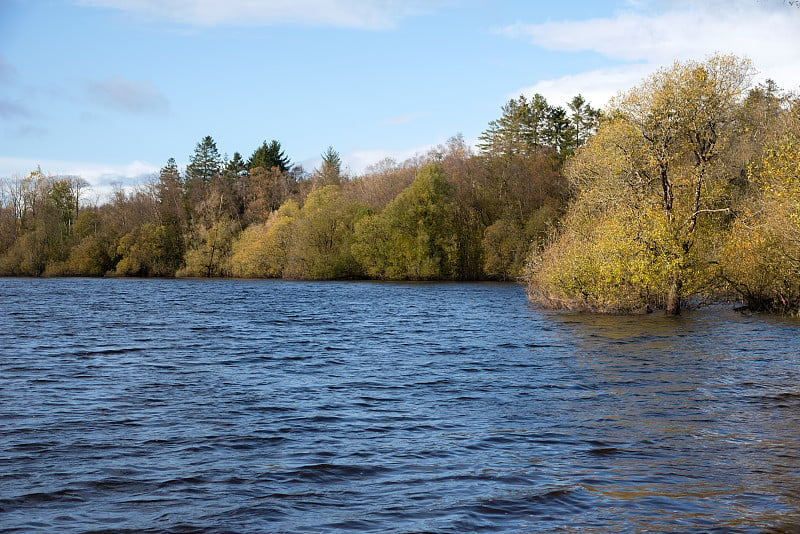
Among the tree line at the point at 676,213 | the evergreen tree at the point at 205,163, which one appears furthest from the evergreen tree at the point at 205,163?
the tree line at the point at 676,213

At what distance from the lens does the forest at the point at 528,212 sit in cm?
3397

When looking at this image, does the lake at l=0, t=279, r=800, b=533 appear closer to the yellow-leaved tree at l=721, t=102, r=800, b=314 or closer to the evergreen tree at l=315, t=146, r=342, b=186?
the yellow-leaved tree at l=721, t=102, r=800, b=314

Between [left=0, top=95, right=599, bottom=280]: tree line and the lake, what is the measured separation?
58494 mm

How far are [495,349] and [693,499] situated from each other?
52.8ft

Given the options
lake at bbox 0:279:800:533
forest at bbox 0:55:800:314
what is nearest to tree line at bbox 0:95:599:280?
forest at bbox 0:55:800:314

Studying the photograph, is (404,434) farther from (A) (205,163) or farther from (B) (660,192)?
(A) (205,163)

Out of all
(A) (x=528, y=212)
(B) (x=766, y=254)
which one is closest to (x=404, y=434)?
(B) (x=766, y=254)

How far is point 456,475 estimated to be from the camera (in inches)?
415

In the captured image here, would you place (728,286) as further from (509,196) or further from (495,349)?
(509,196)

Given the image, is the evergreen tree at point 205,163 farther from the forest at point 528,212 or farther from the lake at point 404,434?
the lake at point 404,434

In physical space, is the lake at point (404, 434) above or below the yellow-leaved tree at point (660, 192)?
below

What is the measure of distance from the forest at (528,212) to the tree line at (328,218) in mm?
220

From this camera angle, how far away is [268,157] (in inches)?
5089

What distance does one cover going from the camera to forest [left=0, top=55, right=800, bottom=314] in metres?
34.0
